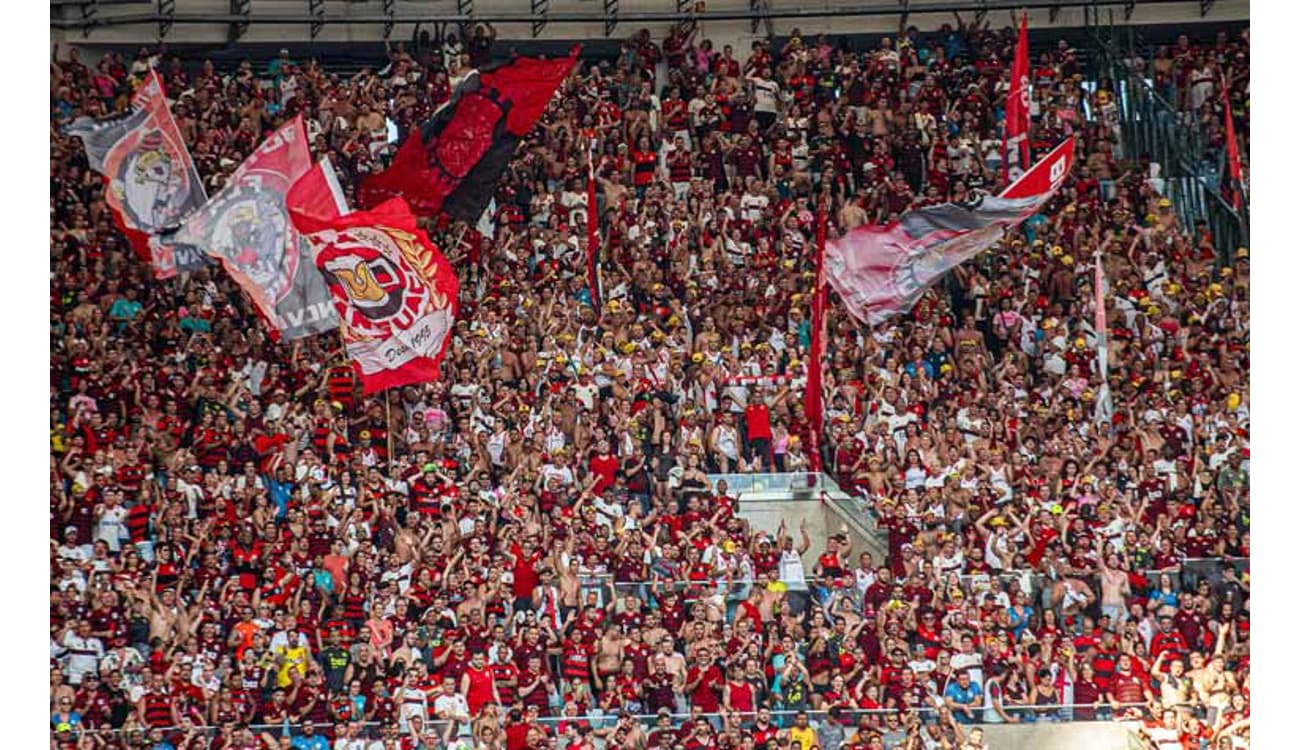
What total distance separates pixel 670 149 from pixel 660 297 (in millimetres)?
3306

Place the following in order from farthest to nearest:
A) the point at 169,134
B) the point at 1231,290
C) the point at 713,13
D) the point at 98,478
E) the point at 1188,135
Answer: the point at 713,13, the point at 1188,135, the point at 1231,290, the point at 169,134, the point at 98,478

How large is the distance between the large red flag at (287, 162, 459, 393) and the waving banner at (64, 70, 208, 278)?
8.46 feet

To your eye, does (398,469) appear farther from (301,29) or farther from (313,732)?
(301,29)

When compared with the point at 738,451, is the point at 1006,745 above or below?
below

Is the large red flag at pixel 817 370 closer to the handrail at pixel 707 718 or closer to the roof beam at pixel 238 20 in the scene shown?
the handrail at pixel 707 718

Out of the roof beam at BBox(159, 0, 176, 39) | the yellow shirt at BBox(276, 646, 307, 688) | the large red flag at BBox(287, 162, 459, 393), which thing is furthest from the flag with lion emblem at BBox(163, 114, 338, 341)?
the roof beam at BBox(159, 0, 176, 39)

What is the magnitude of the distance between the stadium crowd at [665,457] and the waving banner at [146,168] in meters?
1.09

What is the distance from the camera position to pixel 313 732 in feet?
65.0

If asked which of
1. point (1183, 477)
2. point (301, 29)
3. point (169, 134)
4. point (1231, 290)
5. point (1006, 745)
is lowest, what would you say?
point (1006, 745)

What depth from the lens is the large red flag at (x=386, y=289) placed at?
868 inches

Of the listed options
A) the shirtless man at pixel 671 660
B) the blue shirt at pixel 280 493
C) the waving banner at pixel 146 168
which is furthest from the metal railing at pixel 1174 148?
the waving banner at pixel 146 168

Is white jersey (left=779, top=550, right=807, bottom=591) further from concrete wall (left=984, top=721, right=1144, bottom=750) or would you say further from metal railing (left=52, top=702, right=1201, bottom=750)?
concrete wall (left=984, top=721, right=1144, bottom=750)

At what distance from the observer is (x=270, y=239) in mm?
22766

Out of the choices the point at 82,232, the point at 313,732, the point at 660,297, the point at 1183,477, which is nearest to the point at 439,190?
the point at 660,297
